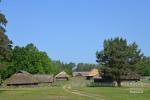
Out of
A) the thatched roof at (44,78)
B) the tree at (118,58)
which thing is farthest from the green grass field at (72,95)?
the thatched roof at (44,78)

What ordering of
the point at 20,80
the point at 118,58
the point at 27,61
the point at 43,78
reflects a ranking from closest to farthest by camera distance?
the point at 118,58
the point at 20,80
the point at 43,78
the point at 27,61

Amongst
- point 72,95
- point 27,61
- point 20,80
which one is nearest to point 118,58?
point 20,80

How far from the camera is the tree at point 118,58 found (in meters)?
113

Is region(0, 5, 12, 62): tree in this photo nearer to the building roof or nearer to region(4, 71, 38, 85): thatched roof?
region(4, 71, 38, 85): thatched roof

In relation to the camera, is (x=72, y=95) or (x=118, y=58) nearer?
(x=72, y=95)

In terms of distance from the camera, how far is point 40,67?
15325 centimetres

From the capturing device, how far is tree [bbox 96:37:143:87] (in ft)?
370

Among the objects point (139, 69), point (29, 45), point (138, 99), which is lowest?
point (138, 99)

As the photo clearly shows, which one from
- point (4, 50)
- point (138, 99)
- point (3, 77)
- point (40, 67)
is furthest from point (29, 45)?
point (138, 99)

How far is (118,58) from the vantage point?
114 metres

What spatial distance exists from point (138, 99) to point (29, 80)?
6902cm

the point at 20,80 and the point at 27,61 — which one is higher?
the point at 27,61

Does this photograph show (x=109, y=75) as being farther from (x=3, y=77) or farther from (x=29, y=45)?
(x=29, y=45)

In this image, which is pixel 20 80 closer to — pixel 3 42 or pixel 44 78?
pixel 44 78
